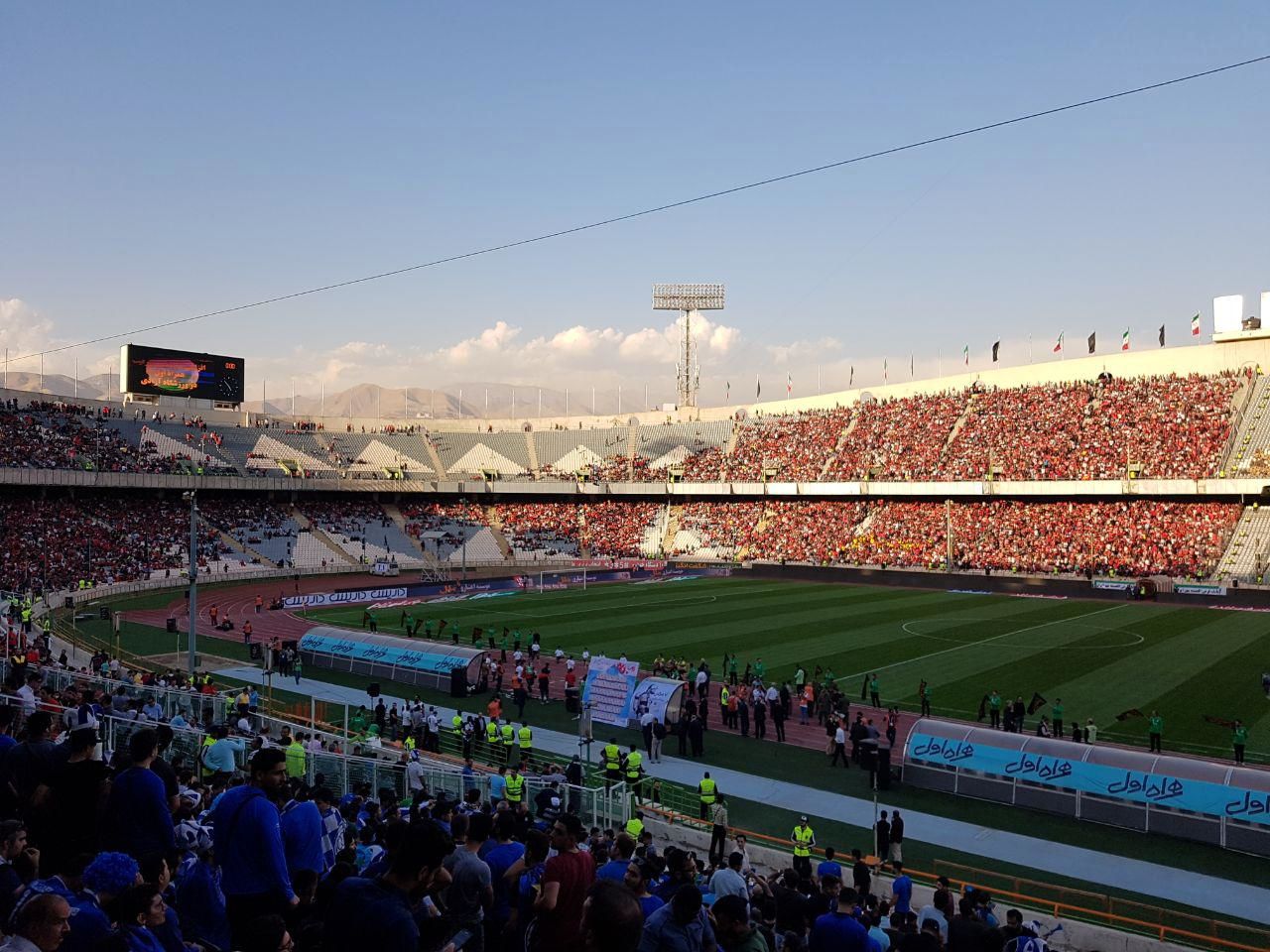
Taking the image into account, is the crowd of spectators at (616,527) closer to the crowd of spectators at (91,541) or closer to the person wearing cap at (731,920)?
the crowd of spectators at (91,541)

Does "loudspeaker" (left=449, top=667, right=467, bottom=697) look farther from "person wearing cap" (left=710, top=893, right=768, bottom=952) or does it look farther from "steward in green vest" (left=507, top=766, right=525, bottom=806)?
"person wearing cap" (left=710, top=893, right=768, bottom=952)

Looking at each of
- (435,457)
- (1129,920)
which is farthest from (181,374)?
(1129,920)

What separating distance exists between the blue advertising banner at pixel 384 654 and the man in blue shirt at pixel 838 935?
75.5 ft

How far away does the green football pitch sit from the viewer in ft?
87.2

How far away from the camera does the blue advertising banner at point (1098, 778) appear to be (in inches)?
643

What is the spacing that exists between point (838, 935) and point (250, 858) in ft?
12.9

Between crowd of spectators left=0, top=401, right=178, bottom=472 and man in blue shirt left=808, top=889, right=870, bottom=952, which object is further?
crowd of spectators left=0, top=401, right=178, bottom=472

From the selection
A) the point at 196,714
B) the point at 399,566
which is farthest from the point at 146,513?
the point at 196,714

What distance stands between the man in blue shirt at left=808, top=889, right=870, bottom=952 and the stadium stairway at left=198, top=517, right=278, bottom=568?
61192mm

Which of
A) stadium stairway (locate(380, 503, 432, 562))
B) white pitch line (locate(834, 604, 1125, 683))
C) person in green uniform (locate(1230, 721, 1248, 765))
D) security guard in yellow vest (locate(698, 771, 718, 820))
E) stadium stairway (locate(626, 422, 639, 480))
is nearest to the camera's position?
security guard in yellow vest (locate(698, 771, 718, 820))

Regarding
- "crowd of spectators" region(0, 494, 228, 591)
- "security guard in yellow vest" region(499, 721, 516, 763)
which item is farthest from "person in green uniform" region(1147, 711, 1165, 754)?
"crowd of spectators" region(0, 494, 228, 591)

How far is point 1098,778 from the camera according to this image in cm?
1770

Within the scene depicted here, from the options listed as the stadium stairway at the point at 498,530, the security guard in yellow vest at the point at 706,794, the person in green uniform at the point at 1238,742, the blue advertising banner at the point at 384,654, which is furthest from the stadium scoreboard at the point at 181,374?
the person in green uniform at the point at 1238,742

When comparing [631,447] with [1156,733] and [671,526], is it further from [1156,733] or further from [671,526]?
[1156,733]
